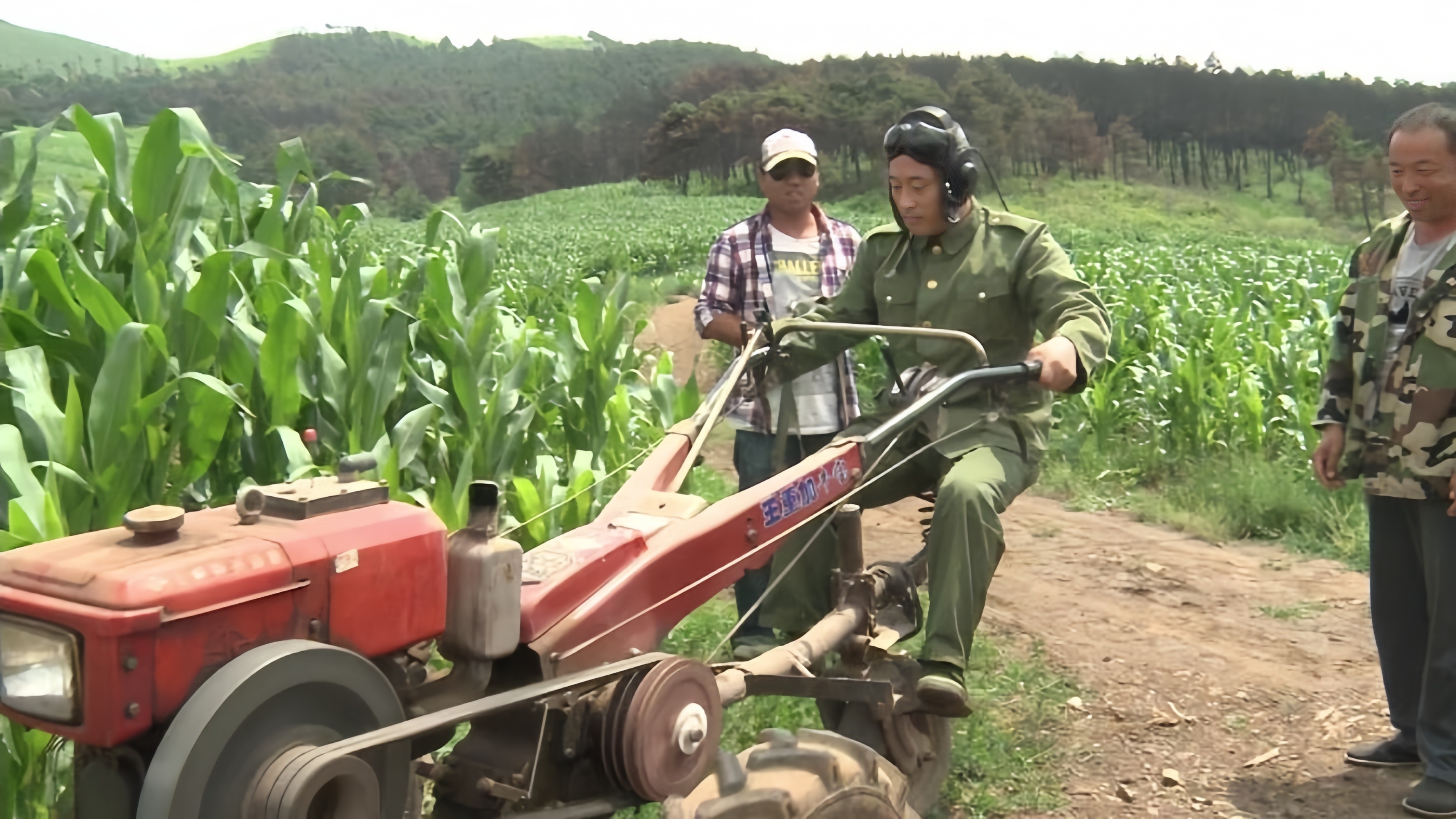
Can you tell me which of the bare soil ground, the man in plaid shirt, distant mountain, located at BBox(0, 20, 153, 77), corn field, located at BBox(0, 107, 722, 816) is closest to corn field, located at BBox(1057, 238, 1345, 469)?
the bare soil ground

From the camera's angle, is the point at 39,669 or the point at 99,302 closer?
the point at 39,669

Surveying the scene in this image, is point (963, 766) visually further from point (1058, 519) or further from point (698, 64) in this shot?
point (698, 64)

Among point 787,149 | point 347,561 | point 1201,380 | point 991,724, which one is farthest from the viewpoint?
point 1201,380

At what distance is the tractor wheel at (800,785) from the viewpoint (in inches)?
86.0

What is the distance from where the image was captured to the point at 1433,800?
3.36m

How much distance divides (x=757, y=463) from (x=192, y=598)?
283 cm

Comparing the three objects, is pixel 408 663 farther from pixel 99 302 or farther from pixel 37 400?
pixel 99 302

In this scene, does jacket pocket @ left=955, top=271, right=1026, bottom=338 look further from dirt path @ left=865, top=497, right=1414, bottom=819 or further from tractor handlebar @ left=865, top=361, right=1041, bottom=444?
dirt path @ left=865, top=497, right=1414, bottom=819

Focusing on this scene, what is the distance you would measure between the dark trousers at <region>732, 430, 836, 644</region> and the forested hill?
106 ft

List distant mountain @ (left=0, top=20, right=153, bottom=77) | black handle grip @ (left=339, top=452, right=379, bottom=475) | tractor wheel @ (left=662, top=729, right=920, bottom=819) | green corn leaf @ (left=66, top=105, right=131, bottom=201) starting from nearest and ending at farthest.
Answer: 1. black handle grip @ (left=339, top=452, right=379, bottom=475)
2. tractor wheel @ (left=662, top=729, right=920, bottom=819)
3. green corn leaf @ (left=66, top=105, right=131, bottom=201)
4. distant mountain @ (left=0, top=20, right=153, bottom=77)

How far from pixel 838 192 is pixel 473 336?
3891 cm

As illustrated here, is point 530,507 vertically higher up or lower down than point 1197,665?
higher up

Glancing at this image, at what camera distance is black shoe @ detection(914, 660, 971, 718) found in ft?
9.66

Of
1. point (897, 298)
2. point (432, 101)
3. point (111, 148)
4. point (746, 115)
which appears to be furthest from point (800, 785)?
point (432, 101)
